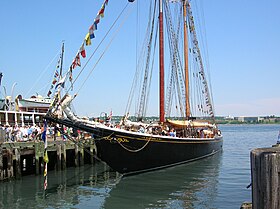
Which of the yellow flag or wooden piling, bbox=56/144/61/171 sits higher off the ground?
the yellow flag

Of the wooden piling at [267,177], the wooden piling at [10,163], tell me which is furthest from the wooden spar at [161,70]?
the wooden piling at [267,177]

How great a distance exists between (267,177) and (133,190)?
48.1ft

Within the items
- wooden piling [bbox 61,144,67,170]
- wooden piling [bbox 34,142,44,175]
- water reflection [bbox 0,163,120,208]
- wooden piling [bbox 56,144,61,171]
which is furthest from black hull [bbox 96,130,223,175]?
wooden piling [bbox 61,144,67,170]

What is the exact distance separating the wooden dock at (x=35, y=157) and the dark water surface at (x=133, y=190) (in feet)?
2.39

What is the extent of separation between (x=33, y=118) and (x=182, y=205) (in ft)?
83.4

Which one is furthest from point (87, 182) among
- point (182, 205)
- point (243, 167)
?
point (243, 167)

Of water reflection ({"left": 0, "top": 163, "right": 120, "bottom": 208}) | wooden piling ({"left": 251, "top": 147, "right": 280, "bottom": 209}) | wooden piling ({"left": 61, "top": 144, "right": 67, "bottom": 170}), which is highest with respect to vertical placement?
wooden piling ({"left": 251, "top": 147, "right": 280, "bottom": 209})

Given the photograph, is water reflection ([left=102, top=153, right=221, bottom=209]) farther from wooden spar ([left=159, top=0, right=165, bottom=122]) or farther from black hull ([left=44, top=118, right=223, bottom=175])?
wooden spar ([left=159, top=0, right=165, bottom=122])

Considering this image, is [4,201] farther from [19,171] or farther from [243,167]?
[243,167]

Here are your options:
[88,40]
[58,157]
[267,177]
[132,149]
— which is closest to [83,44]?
[88,40]

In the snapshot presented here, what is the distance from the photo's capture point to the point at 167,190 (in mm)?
17719

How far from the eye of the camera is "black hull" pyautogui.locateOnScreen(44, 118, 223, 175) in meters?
19.3

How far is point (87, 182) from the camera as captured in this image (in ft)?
68.5

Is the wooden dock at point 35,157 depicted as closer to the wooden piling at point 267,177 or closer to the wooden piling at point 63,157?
the wooden piling at point 63,157
